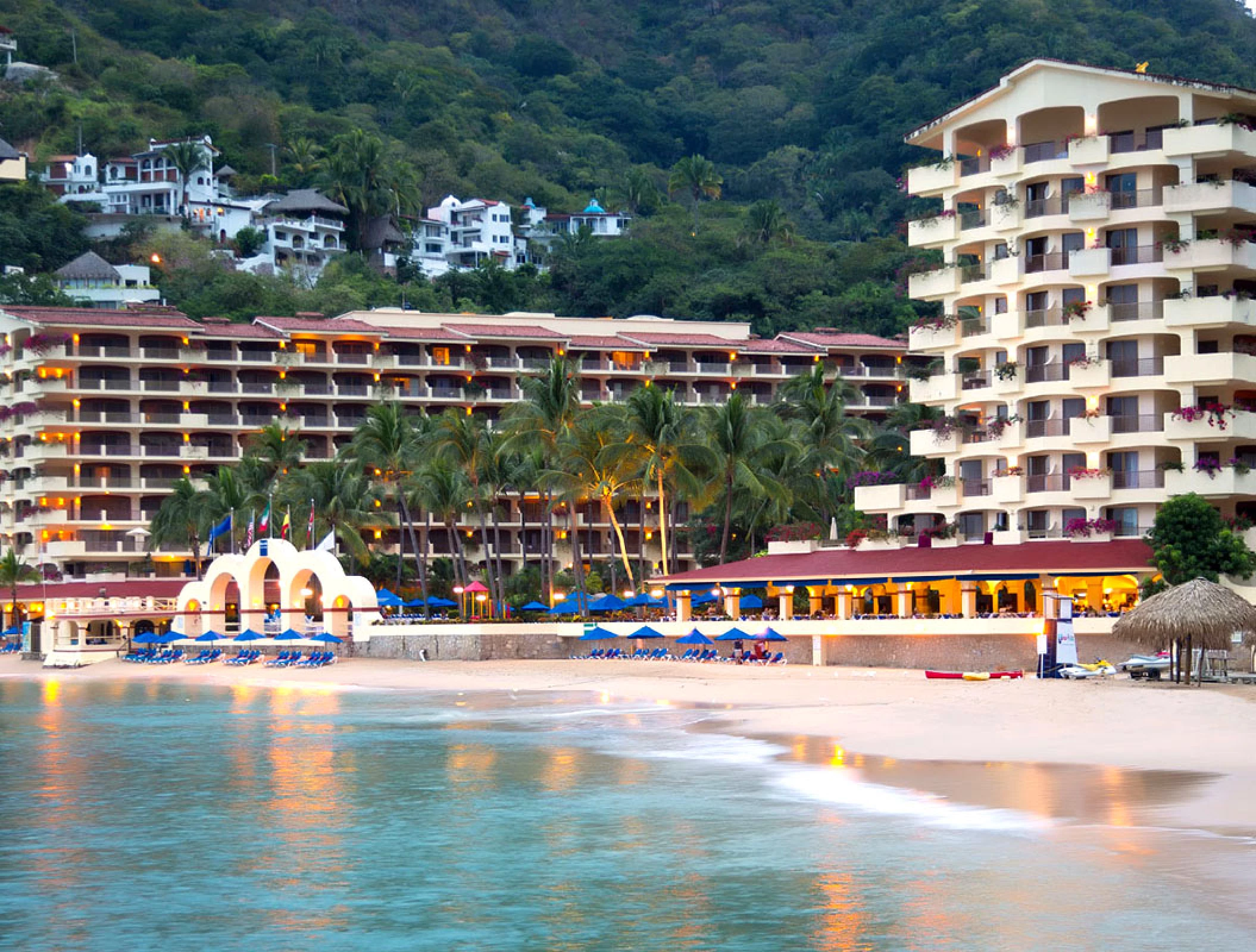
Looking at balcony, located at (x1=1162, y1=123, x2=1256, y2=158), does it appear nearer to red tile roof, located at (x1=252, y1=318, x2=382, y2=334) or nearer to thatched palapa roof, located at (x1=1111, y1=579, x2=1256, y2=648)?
thatched palapa roof, located at (x1=1111, y1=579, x2=1256, y2=648)

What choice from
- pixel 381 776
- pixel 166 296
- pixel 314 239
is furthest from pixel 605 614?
pixel 314 239

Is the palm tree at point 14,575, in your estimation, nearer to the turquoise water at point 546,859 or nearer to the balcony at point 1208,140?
the turquoise water at point 546,859

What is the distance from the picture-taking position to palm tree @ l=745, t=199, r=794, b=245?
588ft

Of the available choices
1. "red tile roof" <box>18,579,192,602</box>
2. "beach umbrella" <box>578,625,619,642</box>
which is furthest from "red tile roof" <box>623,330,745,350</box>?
"beach umbrella" <box>578,625,619,642</box>

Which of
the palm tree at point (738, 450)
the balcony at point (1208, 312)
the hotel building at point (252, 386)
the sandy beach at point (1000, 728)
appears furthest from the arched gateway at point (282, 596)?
the balcony at point (1208, 312)

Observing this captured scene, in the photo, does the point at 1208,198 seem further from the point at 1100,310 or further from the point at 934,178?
the point at 934,178

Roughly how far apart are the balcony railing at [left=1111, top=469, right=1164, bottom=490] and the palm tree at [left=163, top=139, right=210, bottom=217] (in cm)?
13655

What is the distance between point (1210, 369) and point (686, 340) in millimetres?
66752

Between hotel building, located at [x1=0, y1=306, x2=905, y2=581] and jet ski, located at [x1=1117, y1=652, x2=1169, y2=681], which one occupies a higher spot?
hotel building, located at [x1=0, y1=306, x2=905, y2=581]

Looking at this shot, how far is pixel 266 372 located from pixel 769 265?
5020 cm

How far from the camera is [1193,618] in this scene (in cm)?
5178

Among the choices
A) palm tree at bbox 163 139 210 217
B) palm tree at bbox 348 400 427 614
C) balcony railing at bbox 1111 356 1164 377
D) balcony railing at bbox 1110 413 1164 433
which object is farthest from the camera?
palm tree at bbox 163 139 210 217

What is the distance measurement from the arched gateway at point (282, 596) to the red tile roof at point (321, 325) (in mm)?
23642

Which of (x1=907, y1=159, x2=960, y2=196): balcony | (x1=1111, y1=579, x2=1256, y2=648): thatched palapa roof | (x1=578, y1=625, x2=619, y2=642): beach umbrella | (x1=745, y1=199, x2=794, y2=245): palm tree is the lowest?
(x1=578, y1=625, x2=619, y2=642): beach umbrella
